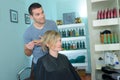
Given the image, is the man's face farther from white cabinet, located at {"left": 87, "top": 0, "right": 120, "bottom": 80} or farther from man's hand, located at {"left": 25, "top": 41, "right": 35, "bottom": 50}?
white cabinet, located at {"left": 87, "top": 0, "right": 120, "bottom": 80}

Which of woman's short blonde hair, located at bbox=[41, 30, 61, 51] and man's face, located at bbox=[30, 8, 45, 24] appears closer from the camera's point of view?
woman's short blonde hair, located at bbox=[41, 30, 61, 51]

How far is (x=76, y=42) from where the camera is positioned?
192 inches

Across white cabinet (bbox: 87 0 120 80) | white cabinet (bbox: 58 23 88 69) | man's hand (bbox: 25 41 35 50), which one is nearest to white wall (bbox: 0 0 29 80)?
white cabinet (bbox: 58 23 88 69)

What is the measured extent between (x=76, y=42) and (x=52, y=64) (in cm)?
337

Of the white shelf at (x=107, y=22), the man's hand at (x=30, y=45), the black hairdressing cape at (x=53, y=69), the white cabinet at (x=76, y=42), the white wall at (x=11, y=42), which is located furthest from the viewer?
the white cabinet at (x=76, y=42)

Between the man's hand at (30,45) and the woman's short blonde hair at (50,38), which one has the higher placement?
the woman's short blonde hair at (50,38)

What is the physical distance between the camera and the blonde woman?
1.51 meters

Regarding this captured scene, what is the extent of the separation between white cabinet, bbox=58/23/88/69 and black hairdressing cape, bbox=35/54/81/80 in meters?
3.21

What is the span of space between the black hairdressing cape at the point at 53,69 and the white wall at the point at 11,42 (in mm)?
1906

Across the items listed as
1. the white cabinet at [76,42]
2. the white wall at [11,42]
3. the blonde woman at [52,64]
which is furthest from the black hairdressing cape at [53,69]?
the white cabinet at [76,42]

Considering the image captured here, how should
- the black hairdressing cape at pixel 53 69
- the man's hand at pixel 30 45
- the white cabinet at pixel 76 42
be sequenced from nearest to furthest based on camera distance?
the black hairdressing cape at pixel 53 69 → the man's hand at pixel 30 45 → the white cabinet at pixel 76 42

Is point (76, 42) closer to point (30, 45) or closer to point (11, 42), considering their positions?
point (11, 42)

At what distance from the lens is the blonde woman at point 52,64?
1513mm

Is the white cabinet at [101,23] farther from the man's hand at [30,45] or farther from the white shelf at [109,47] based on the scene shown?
the man's hand at [30,45]
